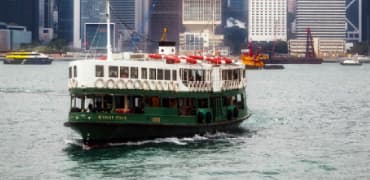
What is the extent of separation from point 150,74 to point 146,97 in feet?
3.87

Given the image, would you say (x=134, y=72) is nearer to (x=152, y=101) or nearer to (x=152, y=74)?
(x=152, y=74)

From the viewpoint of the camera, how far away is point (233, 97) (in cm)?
6316

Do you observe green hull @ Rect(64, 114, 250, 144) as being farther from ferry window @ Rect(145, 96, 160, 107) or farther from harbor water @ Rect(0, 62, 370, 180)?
ferry window @ Rect(145, 96, 160, 107)

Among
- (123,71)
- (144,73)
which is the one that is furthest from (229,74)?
(123,71)

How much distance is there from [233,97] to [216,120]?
4.04 metres

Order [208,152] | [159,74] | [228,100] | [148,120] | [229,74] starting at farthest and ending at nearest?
1. [229,74]
2. [228,100]
3. [159,74]
4. [148,120]
5. [208,152]

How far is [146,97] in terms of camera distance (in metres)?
55.3

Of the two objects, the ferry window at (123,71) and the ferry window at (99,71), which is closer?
the ferry window at (99,71)

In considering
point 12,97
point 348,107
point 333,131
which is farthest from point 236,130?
point 12,97

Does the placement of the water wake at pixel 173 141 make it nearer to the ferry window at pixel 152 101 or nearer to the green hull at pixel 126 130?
the green hull at pixel 126 130

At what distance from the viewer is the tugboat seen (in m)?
53.4

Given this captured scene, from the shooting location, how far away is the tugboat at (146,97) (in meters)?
53.4

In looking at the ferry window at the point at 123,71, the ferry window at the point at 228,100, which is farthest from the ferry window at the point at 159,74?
the ferry window at the point at 228,100

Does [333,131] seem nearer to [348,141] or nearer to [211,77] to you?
[348,141]
